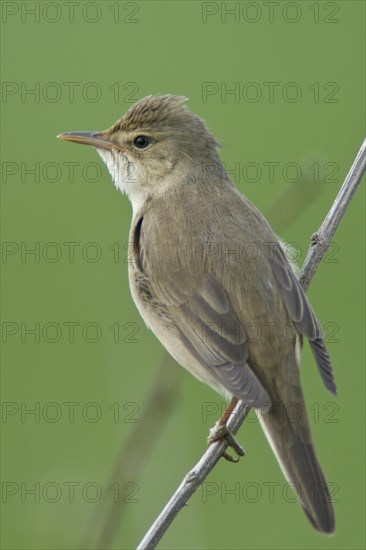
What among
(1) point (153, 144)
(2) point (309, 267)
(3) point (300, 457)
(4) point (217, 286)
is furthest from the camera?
(1) point (153, 144)

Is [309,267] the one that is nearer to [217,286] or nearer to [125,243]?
[217,286]

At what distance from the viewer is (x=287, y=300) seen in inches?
168

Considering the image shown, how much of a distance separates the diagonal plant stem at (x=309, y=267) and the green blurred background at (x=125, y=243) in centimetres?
10

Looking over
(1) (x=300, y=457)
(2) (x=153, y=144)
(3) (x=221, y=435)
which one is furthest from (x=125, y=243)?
(1) (x=300, y=457)

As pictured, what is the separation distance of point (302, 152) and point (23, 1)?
3.00 m

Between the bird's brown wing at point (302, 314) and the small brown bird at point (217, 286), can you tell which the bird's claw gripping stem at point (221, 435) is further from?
the bird's brown wing at point (302, 314)

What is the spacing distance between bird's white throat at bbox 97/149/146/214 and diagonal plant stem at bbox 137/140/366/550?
3.20 feet

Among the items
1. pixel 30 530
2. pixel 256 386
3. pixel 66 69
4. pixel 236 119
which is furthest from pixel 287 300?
pixel 66 69

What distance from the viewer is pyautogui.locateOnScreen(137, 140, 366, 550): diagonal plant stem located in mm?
3652

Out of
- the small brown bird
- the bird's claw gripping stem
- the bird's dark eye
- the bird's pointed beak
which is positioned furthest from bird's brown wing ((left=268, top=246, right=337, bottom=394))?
the bird's pointed beak

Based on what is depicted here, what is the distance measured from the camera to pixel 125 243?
6203 mm

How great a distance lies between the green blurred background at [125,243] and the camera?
4.02 meters

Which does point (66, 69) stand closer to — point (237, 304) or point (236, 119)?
point (236, 119)

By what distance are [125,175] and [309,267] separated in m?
1.16
